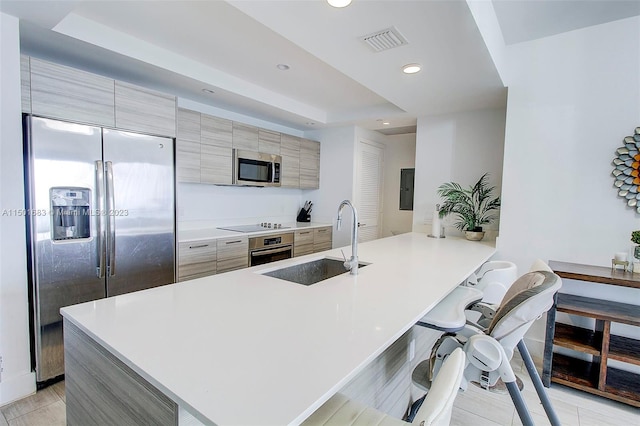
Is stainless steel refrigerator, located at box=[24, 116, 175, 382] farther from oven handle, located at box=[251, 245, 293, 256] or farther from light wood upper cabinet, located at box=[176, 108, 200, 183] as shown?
oven handle, located at box=[251, 245, 293, 256]

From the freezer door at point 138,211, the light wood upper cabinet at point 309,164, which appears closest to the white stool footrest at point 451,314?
the freezer door at point 138,211

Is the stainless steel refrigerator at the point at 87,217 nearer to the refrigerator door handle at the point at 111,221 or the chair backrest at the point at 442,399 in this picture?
the refrigerator door handle at the point at 111,221

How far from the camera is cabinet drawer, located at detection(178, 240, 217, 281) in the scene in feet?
9.57

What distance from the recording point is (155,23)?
2225 millimetres

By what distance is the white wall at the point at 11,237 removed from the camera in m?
1.86

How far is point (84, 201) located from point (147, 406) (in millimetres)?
1934

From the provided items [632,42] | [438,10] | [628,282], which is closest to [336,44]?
[438,10]

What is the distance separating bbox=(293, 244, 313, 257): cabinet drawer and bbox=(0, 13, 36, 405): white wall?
265cm

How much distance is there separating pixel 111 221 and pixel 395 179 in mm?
4416

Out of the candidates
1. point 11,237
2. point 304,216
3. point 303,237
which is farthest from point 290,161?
point 11,237

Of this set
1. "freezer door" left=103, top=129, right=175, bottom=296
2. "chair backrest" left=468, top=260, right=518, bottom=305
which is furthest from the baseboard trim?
"chair backrest" left=468, top=260, right=518, bottom=305

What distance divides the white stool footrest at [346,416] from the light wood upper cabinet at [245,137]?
10.7ft

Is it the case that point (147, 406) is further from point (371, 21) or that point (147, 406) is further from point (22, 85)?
point (22, 85)

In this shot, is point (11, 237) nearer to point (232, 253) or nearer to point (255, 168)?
point (232, 253)
